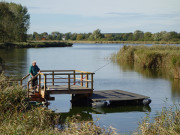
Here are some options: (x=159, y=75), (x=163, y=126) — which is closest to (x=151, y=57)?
(x=159, y=75)

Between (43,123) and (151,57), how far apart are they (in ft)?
83.3

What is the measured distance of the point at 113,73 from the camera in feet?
103

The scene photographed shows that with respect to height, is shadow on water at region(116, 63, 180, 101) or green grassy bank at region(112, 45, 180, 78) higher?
green grassy bank at region(112, 45, 180, 78)

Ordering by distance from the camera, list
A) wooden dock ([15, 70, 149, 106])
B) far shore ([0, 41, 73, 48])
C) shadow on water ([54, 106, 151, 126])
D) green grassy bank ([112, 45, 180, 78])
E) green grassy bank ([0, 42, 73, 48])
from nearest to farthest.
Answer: shadow on water ([54, 106, 151, 126]) → wooden dock ([15, 70, 149, 106]) → green grassy bank ([112, 45, 180, 78]) → green grassy bank ([0, 42, 73, 48]) → far shore ([0, 41, 73, 48])

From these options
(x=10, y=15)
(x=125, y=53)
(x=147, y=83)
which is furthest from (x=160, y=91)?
(x=10, y=15)

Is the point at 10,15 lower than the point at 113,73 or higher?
higher

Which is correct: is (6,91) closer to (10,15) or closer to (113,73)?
(113,73)

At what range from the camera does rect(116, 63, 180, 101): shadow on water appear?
2097 cm

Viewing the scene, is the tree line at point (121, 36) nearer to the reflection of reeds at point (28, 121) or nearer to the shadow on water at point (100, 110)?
the shadow on water at point (100, 110)

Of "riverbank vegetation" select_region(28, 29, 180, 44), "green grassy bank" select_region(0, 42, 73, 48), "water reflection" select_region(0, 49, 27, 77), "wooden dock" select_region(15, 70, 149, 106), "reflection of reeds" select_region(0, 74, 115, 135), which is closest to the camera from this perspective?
"reflection of reeds" select_region(0, 74, 115, 135)

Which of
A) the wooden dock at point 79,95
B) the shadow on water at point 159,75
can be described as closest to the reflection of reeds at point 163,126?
the wooden dock at point 79,95

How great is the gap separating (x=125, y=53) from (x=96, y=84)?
690 inches

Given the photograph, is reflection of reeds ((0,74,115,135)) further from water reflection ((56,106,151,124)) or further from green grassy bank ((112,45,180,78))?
green grassy bank ((112,45,180,78))

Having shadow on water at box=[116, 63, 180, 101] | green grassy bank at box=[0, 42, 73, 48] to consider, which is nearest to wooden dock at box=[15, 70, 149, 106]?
Result: shadow on water at box=[116, 63, 180, 101]
